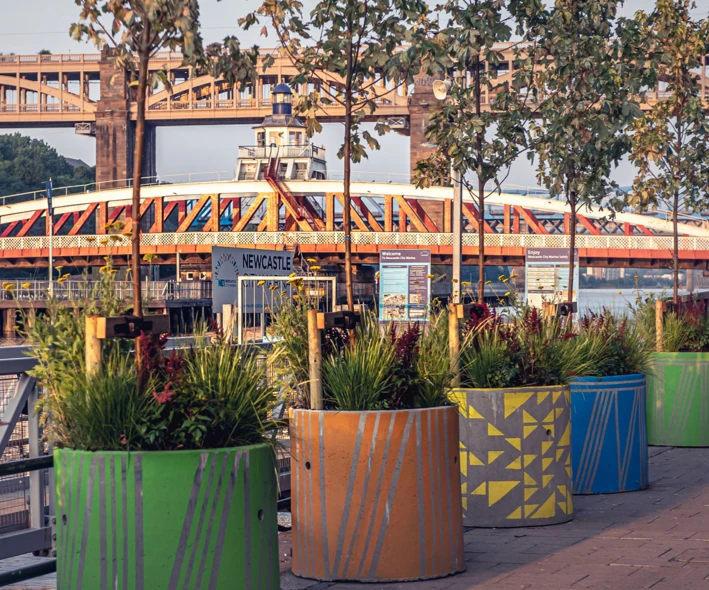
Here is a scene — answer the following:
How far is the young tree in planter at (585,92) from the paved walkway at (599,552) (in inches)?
213

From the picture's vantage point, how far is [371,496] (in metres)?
6.45

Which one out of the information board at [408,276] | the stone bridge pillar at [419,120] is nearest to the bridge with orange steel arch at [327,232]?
the stone bridge pillar at [419,120]

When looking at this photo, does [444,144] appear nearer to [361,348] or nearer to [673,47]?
[361,348]

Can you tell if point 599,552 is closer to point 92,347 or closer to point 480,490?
point 480,490

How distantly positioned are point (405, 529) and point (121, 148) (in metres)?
104

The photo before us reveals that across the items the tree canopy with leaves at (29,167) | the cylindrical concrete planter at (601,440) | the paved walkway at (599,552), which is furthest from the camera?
the tree canopy with leaves at (29,167)

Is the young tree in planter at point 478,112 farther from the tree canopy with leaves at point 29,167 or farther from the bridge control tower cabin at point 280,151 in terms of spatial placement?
the tree canopy with leaves at point 29,167

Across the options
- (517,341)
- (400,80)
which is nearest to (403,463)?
(517,341)

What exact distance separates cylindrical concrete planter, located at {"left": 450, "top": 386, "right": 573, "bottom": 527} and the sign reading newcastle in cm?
621

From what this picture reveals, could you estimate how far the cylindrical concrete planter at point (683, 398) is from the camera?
12781mm

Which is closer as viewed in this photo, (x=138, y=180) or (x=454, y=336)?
(x=138, y=180)

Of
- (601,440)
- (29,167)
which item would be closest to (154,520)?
(601,440)

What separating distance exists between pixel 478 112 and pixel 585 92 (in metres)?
2.74

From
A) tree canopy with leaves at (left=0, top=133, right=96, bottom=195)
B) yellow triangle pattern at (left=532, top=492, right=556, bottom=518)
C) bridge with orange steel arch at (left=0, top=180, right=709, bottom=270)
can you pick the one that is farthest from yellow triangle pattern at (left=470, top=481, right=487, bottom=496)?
tree canopy with leaves at (left=0, top=133, right=96, bottom=195)
